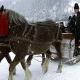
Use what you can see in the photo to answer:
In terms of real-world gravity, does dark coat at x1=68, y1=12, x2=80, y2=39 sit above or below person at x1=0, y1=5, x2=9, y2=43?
below

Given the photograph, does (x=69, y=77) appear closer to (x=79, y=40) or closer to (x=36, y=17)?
(x=79, y=40)

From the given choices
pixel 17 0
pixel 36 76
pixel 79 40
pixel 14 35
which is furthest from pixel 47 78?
pixel 17 0

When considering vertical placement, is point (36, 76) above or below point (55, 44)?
below

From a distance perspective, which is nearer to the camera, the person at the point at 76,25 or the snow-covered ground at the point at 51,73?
the snow-covered ground at the point at 51,73

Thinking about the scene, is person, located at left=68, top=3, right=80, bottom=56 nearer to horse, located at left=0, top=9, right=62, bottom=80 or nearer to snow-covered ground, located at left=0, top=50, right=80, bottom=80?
snow-covered ground, located at left=0, top=50, right=80, bottom=80

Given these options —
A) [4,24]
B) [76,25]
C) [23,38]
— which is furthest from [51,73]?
[4,24]

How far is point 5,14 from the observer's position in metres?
5.43

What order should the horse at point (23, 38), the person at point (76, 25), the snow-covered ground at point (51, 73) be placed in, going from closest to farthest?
the horse at point (23, 38)
the snow-covered ground at point (51, 73)
the person at point (76, 25)

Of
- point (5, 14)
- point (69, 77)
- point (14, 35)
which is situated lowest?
point (69, 77)

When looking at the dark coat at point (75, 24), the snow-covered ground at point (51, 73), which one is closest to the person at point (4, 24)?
the snow-covered ground at point (51, 73)

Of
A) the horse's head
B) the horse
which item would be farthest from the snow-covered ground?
the horse's head

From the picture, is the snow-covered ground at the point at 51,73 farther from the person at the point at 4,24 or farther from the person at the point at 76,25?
the person at the point at 4,24

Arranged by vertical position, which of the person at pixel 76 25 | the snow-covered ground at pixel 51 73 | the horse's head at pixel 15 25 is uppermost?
the horse's head at pixel 15 25

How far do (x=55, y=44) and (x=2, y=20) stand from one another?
2.25 m
